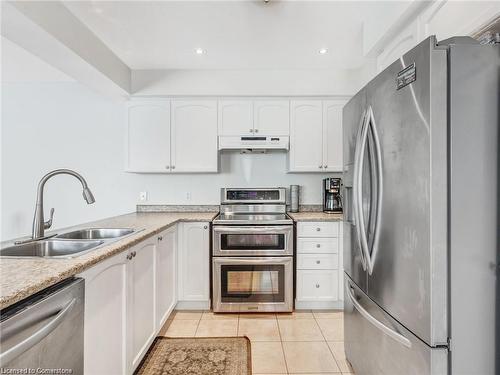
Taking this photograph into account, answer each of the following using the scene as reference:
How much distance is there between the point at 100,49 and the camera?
2.54 metres

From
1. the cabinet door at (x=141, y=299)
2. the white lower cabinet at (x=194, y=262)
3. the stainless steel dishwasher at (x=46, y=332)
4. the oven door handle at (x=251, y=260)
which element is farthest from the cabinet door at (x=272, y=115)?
the stainless steel dishwasher at (x=46, y=332)

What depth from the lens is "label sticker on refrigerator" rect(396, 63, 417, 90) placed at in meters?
1.11

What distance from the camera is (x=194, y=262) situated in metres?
2.83

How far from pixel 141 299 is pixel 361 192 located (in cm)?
146

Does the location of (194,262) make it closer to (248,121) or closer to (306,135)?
(248,121)

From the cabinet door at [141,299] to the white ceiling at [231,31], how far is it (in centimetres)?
162

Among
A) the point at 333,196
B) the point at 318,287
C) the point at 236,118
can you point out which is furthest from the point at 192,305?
the point at 236,118

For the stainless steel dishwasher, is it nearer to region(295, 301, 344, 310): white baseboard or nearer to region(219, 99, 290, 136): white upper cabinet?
region(295, 301, 344, 310): white baseboard

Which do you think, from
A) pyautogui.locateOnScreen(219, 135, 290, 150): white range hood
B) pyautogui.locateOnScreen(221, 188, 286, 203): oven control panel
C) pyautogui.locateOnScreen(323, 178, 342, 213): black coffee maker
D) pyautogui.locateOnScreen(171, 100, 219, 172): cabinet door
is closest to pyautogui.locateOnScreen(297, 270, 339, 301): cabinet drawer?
pyautogui.locateOnScreen(323, 178, 342, 213): black coffee maker

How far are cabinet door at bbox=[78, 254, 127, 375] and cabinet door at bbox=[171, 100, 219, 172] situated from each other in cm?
170

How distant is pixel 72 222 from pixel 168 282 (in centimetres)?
170

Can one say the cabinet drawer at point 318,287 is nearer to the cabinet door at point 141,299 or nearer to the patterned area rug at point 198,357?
the patterned area rug at point 198,357

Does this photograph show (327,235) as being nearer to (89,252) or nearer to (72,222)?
(89,252)

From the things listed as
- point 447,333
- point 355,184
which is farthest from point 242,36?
point 447,333
